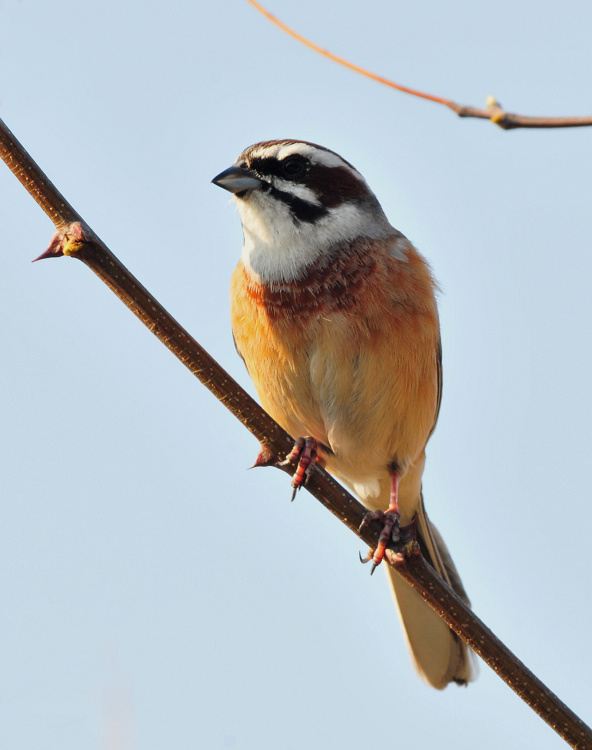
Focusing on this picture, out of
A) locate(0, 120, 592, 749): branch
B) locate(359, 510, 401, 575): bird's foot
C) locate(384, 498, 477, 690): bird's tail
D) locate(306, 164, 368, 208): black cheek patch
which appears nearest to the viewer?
locate(0, 120, 592, 749): branch

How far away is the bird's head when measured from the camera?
6738 millimetres

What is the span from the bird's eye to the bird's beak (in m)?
0.26

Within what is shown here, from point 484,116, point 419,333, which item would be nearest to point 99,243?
point 484,116

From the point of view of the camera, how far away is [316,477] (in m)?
5.20

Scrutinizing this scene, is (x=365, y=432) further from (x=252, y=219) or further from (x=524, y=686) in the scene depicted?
(x=524, y=686)

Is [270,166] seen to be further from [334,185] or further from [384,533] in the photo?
[384,533]

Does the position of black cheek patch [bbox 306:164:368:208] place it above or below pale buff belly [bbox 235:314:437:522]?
above

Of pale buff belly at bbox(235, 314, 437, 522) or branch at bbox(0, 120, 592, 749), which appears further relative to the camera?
pale buff belly at bbox(235, 314, 437, 522)

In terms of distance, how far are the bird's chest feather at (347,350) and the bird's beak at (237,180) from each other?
2.14ft

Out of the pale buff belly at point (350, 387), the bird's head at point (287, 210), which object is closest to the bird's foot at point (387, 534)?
the pale buff belly at point (350, 387)

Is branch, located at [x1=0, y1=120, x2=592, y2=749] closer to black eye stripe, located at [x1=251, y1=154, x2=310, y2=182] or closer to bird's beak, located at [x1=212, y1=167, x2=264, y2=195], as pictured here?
bird's beak, located at [x1=212, y1=167, x2=264, y2=195]

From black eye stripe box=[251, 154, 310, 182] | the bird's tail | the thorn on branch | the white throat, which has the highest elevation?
black eye stripe box=[251, 154, 310, 182]

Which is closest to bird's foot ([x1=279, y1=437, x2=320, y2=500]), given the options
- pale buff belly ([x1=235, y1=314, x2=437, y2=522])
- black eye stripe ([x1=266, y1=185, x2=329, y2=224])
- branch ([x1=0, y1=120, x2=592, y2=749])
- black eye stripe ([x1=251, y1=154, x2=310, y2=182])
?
branch ([x1=0, y1=120, x2=592, y2=749])

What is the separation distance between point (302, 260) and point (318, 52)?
10.7ft
